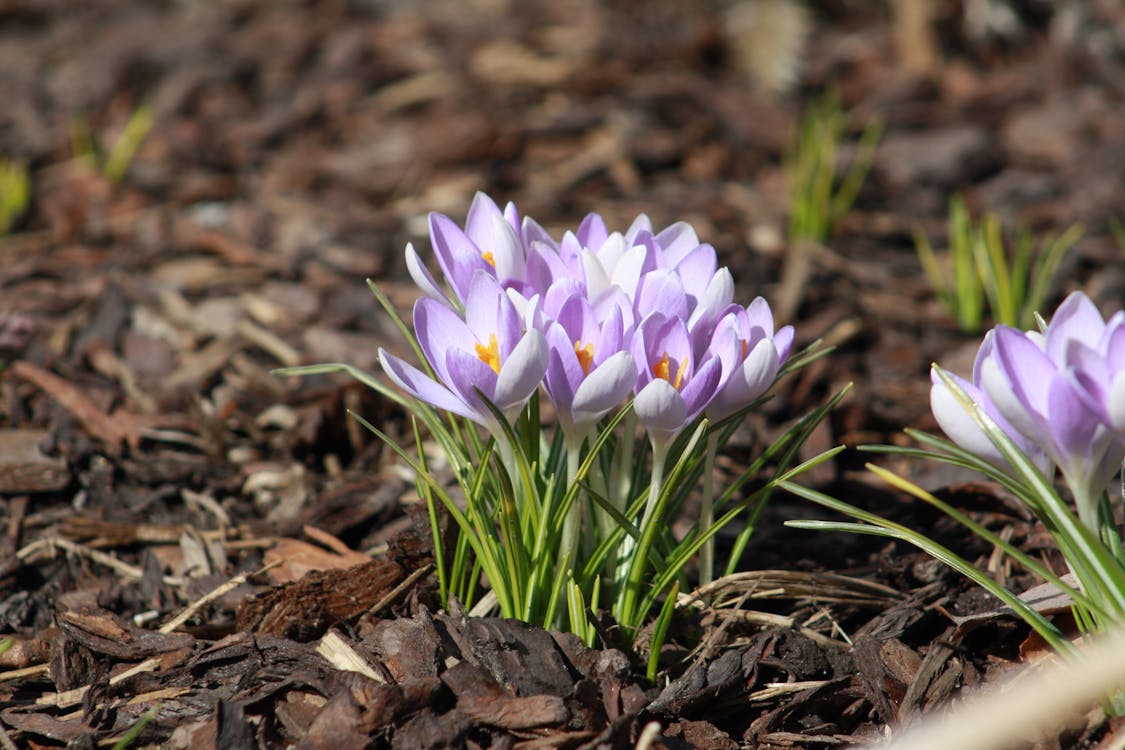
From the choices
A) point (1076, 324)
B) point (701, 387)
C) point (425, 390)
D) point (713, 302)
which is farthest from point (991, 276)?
point (425, 390)

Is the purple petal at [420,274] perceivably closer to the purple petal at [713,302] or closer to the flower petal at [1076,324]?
the purple petal at [713,302]

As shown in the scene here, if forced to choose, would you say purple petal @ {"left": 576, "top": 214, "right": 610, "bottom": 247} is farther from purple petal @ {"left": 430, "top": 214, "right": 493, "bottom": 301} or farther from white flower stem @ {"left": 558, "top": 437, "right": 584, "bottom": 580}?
white flower stem @ {"left": 558, "top": 437, "right": 584, "bottom": 580}

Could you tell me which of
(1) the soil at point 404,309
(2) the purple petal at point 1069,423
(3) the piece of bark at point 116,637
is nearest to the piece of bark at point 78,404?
(1) the soil at point 404,309

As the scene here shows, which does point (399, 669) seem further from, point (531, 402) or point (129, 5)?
point (129, 5)

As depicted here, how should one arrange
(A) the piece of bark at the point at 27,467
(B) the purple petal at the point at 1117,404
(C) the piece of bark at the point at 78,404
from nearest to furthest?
(B) the purple petal at the point at 1117,404
(A) the piece of bark at the point at 27,467
(C) the piece of bark at the point at 78,404

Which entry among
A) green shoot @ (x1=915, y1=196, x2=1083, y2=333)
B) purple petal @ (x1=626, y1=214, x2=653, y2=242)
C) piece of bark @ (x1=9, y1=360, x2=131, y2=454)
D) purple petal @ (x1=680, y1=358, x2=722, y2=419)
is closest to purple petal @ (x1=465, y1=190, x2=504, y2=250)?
purple petal @ (x1=626, y1=214, x2=653, y2=242)

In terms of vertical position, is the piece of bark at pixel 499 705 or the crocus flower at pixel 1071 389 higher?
the crocus flower at pixel 1071 389
